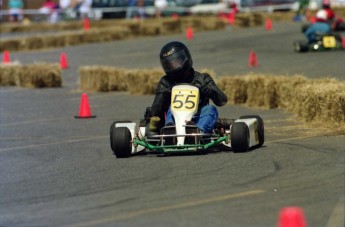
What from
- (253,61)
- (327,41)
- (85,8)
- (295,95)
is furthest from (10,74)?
(85,8)

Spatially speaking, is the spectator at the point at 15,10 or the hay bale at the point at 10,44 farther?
the spectator at the point at 15,10

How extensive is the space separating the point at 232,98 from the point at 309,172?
8.25m

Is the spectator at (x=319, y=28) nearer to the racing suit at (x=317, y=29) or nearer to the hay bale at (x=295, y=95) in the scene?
the racing suit at (x=317, y=29)

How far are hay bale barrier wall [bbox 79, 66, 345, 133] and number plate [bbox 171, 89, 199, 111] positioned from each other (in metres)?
2.03

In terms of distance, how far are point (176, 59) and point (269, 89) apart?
5412 mm

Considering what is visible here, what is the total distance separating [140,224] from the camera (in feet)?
24.4

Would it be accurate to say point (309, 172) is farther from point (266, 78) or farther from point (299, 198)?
point (266, 78)

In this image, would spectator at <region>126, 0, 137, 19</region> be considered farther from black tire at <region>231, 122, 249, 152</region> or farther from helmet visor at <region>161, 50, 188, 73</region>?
black tire at <region>231, 122, 249, 152</region>

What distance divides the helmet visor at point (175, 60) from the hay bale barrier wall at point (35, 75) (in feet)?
40.3

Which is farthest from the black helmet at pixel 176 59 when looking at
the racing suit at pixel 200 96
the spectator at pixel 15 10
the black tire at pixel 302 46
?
the spectator at pixel 15 10

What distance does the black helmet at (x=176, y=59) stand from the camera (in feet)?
37.9

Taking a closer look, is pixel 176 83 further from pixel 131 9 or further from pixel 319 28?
pixel 131 9

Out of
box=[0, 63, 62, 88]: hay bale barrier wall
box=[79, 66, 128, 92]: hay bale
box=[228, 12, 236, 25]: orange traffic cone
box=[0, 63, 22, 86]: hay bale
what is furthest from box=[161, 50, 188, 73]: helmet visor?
box=[228, 12, 236, 25]: orange traffic cone

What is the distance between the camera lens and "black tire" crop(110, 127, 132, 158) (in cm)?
1118
